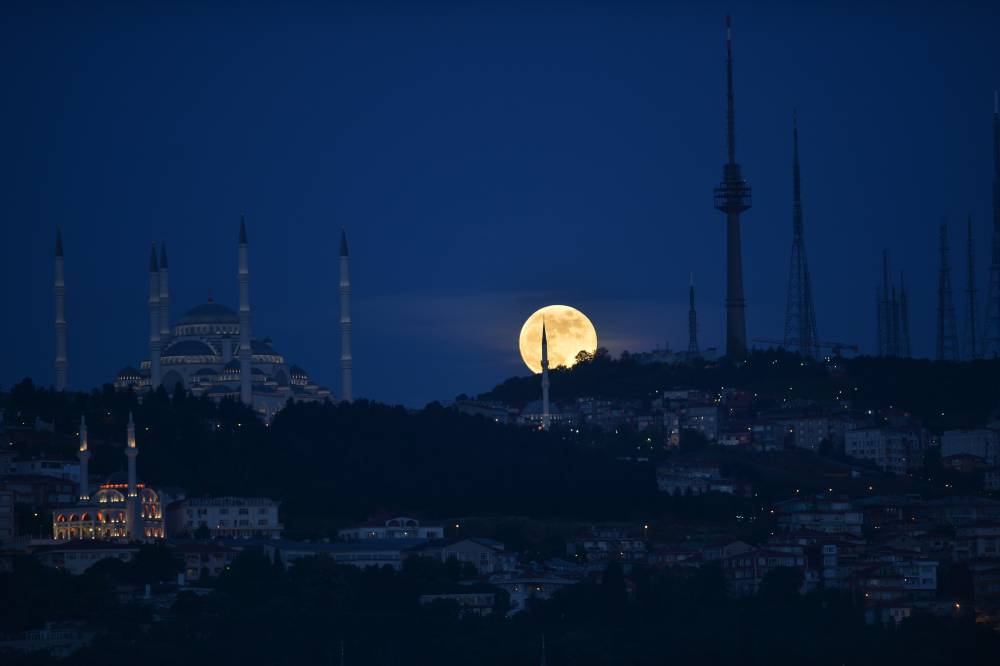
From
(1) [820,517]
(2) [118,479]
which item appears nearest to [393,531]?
(2) [118,479]

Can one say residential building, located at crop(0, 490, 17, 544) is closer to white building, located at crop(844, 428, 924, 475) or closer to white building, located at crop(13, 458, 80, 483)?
white building, located at crop(13, 458, 80, 483)

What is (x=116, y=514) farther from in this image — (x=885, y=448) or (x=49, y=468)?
(x=885, y=448)

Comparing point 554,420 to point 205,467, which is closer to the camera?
point 205,467

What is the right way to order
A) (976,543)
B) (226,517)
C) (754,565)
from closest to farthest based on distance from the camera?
(754,565), (226,517), (976,543)

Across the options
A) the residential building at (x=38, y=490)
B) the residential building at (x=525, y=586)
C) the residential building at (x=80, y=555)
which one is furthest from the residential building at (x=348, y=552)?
the residential building at (x=38, y=490)

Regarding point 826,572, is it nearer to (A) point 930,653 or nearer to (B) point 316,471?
(A) point 930,653

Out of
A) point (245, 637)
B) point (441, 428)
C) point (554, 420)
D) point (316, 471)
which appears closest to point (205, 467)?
point (316, 471)

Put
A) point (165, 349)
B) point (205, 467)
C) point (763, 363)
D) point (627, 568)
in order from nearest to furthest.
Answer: point (627, 568), point (205, 467), point (165, 349), point (763, 363)

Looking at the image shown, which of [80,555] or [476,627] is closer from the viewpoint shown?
[476,627]
